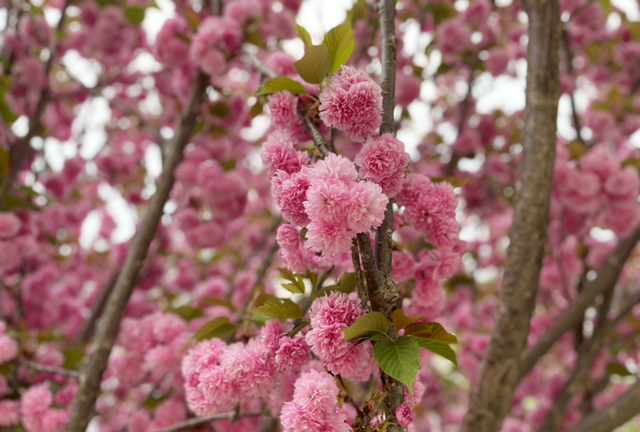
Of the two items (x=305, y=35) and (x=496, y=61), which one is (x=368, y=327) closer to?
(x=305, y=35)

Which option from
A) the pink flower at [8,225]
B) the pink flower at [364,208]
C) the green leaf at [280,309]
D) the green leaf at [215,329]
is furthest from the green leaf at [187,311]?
the pink flower at [364,208]

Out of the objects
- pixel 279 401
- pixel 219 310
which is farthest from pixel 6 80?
pixel 279 401

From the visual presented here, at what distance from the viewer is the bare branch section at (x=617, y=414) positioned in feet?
4.50

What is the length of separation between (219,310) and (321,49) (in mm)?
1399

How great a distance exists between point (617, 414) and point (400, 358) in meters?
1.13

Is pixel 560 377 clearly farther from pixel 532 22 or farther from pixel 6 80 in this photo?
pixel 6 80

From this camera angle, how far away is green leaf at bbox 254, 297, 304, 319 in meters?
0.79

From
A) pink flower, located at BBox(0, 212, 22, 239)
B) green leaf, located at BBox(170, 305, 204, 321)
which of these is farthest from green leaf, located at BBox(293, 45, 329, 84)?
pink flower, located at BBox(0, 212, 22, 239)

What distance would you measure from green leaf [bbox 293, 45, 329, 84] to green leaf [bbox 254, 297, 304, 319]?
1.35 feet

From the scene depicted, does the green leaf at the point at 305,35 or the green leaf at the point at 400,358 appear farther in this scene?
the green leaf at the point at 305,35

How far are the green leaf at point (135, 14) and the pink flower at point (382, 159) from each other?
1.99m

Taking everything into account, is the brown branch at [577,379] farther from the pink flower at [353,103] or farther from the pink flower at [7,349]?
the pink flower at [7,349]

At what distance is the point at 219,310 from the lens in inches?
76.5

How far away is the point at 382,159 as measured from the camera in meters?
0.73
